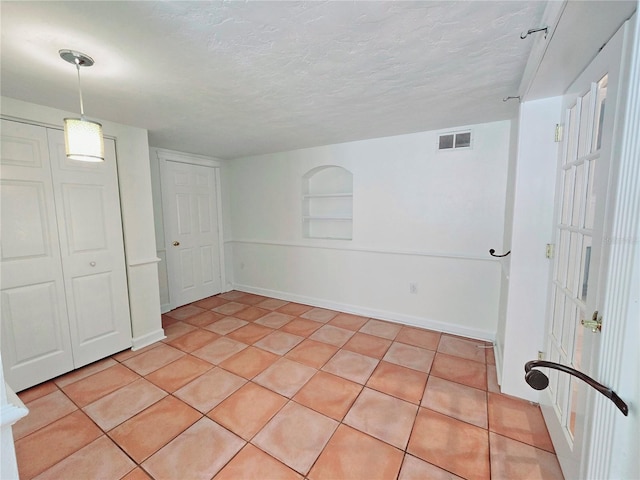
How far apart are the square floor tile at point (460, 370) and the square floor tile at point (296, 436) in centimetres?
110

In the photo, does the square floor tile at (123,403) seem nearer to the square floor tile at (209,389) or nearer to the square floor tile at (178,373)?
the square floor tile at (178,373)

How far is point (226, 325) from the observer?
3.21 meters

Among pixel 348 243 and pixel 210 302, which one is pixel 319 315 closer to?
pixel 348 243

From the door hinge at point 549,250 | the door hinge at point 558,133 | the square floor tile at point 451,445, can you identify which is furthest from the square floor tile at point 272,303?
the door hinge at point 558,133

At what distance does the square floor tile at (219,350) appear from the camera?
250 centimetres

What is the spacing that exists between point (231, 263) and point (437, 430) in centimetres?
386

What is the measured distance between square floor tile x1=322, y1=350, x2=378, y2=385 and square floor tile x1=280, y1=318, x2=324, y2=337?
58 cm

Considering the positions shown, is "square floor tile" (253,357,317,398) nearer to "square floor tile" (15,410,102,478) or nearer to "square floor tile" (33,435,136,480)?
"square floor tile" (33,435,136,480)

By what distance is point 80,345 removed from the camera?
2357 millimetres

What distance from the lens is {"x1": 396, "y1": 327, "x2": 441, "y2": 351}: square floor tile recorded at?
271 centimetres

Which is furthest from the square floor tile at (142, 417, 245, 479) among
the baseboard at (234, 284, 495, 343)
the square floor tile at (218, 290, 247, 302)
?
the square floor tile at (218, 290, 247, 302)

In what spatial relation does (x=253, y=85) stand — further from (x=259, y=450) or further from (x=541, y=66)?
(x=259, y=450)

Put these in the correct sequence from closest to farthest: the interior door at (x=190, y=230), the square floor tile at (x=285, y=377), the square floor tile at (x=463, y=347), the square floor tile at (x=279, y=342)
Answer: the square floor tile at (x=285, y=377), the square floor tile at (x=463, y=347), the square floor tile at (x=279, y=342), the interior door at (x=190, y=230)

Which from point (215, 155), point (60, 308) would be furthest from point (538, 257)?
point (215, 155)
